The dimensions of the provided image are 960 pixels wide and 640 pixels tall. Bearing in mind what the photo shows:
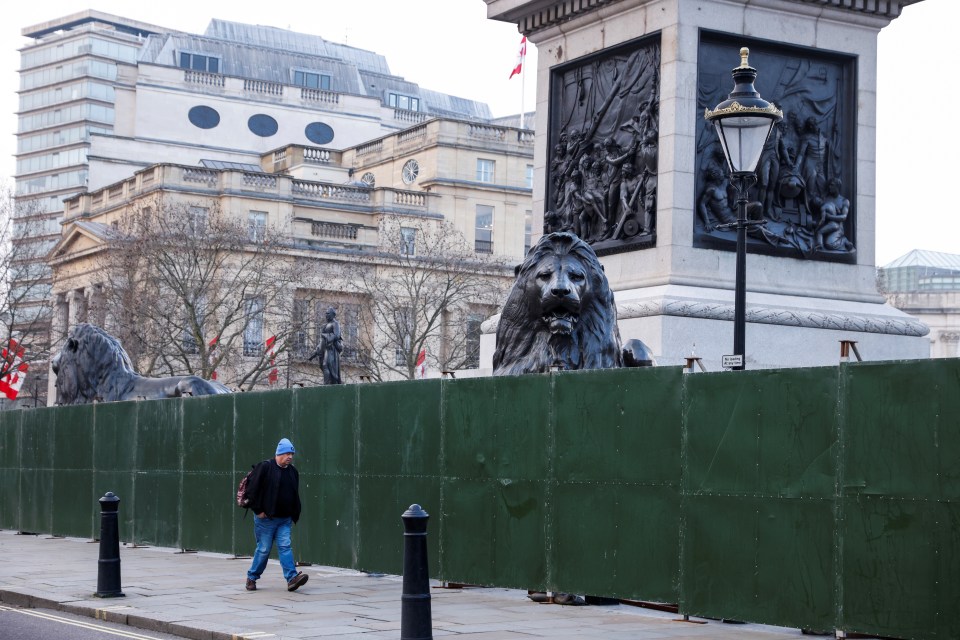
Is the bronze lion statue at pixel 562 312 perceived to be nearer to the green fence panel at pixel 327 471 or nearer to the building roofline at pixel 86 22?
the green fence panel at pixel 327 471

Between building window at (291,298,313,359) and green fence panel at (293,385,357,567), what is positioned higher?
building window at (291,298,313,359)

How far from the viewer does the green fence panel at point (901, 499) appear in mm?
10922

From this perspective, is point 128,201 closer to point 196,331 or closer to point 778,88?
point 196,331

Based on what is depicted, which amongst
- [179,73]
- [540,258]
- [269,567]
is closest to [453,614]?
[540,258]

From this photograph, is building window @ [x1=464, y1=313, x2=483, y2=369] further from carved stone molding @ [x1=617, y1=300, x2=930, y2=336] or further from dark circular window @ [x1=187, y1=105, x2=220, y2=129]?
carved stone molding @ [x1=617, y1=300, x2=930, y2=336]

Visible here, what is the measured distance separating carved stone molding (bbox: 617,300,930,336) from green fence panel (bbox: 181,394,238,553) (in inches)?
224

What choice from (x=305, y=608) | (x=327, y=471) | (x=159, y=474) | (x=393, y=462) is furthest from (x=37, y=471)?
(x=305, y=608)

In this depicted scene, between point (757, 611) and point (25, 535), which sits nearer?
point (757, 611)

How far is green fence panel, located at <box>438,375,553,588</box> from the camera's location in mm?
15133

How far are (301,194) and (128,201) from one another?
836cm

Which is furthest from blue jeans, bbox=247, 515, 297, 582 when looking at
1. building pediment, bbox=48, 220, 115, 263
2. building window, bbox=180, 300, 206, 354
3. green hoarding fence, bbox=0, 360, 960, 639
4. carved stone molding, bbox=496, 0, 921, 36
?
building pediment, bbox=48, 220, 115, 263

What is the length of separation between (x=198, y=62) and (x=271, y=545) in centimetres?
10543

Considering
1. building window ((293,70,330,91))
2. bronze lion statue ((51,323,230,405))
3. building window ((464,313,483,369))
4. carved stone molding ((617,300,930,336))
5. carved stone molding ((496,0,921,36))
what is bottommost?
bronze lion statue ((51,323,230,405))

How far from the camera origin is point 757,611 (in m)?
12.4
